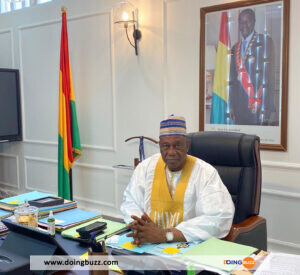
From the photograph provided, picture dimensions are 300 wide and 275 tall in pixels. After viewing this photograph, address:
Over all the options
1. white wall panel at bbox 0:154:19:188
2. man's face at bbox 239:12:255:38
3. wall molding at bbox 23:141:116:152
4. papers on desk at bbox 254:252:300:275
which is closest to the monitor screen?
wall molding at bbox 23:141:116:152

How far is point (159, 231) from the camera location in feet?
4.70

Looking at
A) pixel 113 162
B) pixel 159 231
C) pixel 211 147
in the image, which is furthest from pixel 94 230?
pixel 113 162

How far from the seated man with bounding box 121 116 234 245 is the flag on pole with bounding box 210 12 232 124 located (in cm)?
123

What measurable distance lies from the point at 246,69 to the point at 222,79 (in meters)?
0.21

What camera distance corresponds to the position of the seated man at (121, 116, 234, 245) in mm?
1555

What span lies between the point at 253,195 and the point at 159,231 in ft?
2.50

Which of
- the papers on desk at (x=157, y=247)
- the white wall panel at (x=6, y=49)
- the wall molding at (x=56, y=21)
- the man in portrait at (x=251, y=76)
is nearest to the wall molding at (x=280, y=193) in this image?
the man in portrait at (x=251, y=76)

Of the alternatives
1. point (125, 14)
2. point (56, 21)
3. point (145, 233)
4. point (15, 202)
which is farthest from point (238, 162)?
point (56, 21)

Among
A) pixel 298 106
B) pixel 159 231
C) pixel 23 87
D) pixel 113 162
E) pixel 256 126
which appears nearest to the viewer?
pixel 159 231

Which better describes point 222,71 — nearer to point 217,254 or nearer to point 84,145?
point 84,145

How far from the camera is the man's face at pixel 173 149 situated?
1701 millimetres

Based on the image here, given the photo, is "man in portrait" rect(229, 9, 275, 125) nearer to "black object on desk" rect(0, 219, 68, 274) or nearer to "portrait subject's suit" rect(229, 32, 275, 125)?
"portrait subject's suit" rect(229, 32, 275, 125)

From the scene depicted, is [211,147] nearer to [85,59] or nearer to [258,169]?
[258,169]

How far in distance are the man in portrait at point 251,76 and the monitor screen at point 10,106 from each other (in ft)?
9.17
